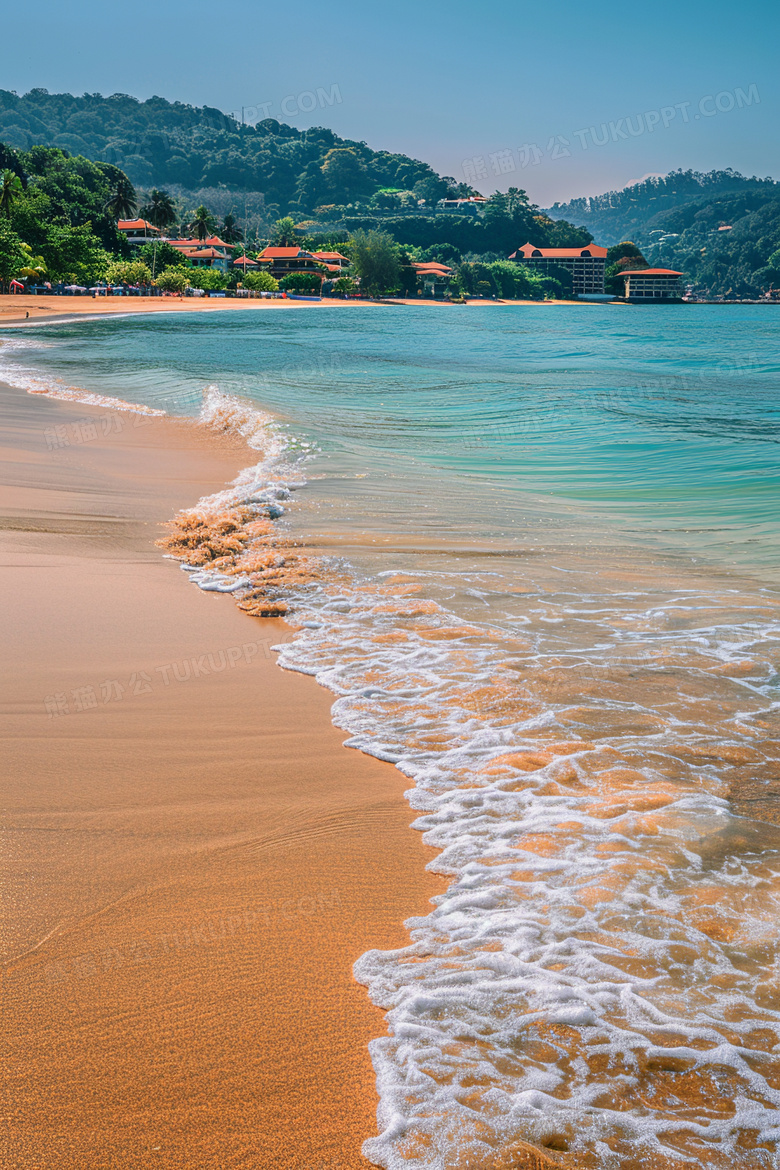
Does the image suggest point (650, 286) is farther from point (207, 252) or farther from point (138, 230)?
point (138, 230)

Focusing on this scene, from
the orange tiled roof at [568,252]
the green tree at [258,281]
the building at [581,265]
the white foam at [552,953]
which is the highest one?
the orange tiled roof at [568,252]

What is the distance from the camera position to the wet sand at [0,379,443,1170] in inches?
75.3

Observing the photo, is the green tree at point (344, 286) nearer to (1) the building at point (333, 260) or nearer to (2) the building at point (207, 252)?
(1) the building at point (333, 260)

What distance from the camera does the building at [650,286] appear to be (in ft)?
545

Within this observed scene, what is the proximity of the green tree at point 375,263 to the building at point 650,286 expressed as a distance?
6475 centimetres

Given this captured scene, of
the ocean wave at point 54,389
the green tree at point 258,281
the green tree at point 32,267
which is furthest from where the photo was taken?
the green tree at point 258,281

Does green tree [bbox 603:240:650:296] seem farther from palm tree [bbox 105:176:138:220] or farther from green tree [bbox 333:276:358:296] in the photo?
palm tree [bbox 105:176:138:220]

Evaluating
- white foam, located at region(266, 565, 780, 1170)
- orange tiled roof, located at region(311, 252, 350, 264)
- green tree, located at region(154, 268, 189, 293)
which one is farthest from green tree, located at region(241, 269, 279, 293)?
white foam, located at region(266, 565, 780, 1170)

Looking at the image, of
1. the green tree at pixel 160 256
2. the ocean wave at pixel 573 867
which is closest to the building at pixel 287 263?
the green tree at pixel 160 256

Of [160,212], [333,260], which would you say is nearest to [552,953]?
[160,212]

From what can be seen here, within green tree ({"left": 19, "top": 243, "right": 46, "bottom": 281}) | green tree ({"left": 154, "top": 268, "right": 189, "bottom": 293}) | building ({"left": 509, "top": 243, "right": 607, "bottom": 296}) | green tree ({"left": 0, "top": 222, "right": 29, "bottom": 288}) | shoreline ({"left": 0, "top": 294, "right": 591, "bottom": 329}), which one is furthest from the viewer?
building ({"left": 509, "top": 243, "right": 607, "bottom": 296})

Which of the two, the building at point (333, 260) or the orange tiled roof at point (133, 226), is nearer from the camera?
the orange tiled roof at point (133, 226)

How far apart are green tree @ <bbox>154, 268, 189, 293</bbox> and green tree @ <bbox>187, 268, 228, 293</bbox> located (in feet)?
21.3

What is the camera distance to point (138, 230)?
111375 mm
